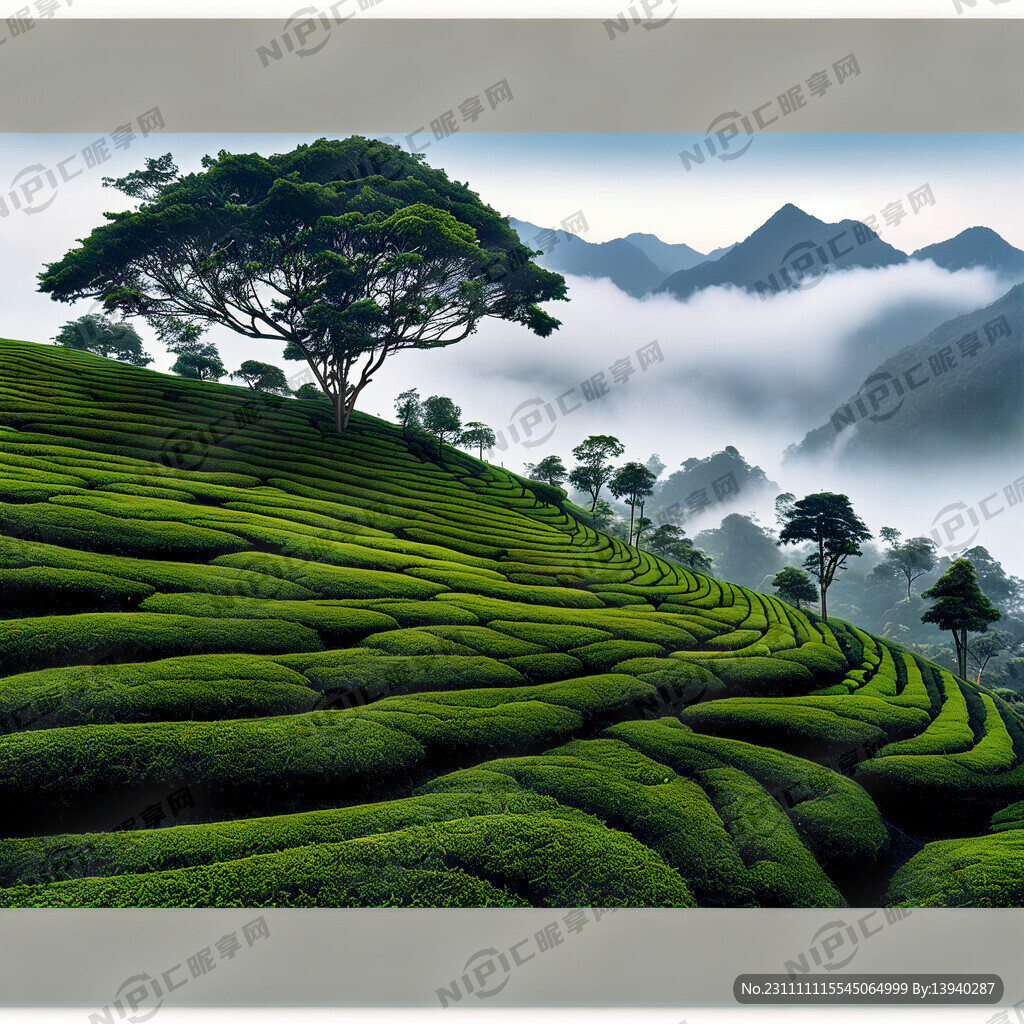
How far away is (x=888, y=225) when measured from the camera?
4.29 m

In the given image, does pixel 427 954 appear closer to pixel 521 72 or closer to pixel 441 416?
pixel 441 416

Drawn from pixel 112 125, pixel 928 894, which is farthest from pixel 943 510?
pixel 112 125

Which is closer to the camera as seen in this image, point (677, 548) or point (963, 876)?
point (963, 876)

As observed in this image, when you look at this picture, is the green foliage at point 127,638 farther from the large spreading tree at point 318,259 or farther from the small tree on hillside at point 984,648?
the small tree on hillside at point 984,648

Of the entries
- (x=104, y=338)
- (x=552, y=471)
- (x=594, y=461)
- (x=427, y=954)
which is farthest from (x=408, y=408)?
(x=427, y=954)

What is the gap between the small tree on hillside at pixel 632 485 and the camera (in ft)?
15.0

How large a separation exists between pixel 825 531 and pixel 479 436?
2908 millimetres

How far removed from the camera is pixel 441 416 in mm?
4734

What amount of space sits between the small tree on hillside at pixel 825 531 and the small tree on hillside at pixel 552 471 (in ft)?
5.60

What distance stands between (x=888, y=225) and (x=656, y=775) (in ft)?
14.5

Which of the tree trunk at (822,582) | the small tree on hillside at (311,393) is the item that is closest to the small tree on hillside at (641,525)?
the tree trunk at (822,582)

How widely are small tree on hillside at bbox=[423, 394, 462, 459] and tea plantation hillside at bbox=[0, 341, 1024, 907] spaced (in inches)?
8.3

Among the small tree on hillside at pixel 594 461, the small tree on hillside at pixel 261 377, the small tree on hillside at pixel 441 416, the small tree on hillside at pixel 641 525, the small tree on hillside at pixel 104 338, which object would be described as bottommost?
the small tree on hillside at pixel 641 525

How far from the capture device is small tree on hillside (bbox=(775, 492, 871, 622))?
14.5 feet
